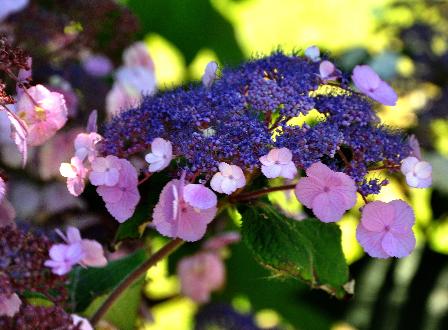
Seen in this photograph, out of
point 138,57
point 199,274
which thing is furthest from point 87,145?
point 199,274

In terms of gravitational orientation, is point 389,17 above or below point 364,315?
above

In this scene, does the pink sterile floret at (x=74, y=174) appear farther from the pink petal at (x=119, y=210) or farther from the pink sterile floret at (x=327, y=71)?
the pink sterile floret at (x=327, y=71)

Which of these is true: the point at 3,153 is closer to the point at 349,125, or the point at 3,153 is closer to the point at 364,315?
the point at 349,125

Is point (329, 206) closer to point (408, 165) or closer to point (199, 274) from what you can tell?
point (408, 165)

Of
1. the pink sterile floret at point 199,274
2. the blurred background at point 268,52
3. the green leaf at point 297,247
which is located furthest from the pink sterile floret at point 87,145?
the pink sterile floret at point 199,274

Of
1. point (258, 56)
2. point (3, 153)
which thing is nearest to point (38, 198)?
point (3, 153)

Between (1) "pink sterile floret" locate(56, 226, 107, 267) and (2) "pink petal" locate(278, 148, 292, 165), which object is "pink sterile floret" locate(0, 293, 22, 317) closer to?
(1) "pink sterile floret" locate(56, 226, 107, 267)

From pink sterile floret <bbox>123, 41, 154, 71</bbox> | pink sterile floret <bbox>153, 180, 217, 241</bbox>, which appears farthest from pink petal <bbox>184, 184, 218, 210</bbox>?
pink sterile floret <bbox>123, 41, 154, 71</bbox>
